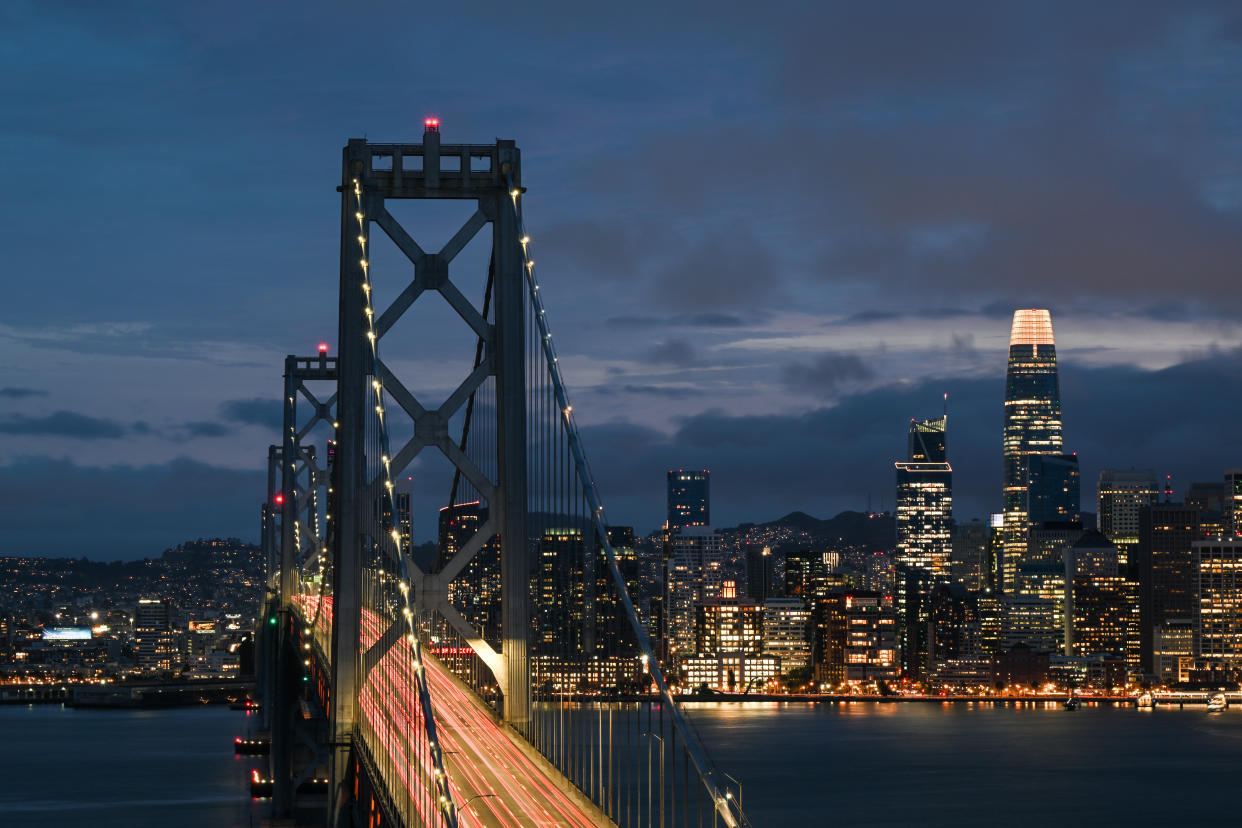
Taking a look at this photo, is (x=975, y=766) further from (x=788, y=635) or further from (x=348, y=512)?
(x=788, y=635)

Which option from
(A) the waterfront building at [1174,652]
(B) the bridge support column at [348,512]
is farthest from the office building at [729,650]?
(B) the bridge support column at [348,512]

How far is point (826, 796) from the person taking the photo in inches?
2766

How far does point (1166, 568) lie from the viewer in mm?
194125

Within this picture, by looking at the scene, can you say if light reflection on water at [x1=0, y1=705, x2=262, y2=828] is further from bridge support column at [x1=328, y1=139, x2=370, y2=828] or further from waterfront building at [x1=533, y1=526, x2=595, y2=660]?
bridge support column at [x1=328, y1=139, x2=370, y2=828]

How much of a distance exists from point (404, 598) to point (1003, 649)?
567ft

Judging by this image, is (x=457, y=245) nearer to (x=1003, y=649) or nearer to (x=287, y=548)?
(x=287, y=548)

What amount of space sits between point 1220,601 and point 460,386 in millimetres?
176095

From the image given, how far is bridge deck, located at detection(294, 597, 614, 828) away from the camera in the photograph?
55.1 ft

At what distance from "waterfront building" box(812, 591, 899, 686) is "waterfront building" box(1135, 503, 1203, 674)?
29.6 m

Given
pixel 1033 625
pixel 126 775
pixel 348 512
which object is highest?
pixel 348 512

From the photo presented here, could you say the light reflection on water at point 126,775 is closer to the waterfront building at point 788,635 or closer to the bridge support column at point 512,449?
the bridge support column at point 512,449

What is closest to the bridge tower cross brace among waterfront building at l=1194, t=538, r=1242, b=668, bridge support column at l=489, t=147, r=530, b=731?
bridge support column at l=489, t=147, r=530, b=731

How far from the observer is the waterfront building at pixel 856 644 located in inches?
6816

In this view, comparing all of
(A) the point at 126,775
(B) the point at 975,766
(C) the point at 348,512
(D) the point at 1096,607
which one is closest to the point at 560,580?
(C) the point at 348,512
